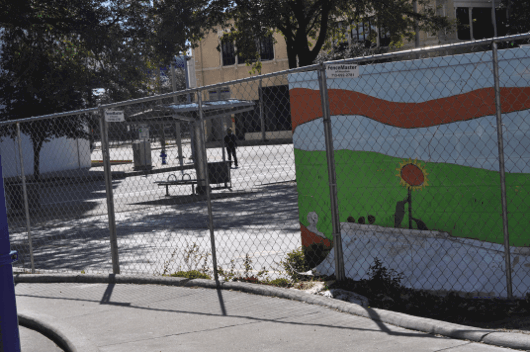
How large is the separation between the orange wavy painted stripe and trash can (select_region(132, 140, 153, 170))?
2170mm

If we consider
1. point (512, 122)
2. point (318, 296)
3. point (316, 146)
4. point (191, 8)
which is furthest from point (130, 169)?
point (191, 8)

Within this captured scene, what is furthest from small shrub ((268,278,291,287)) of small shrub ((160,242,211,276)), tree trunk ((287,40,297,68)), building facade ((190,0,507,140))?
building facade ((190,0,507,140))

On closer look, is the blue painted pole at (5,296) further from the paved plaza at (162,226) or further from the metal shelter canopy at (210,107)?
the metal shelter canopy at (210,107)

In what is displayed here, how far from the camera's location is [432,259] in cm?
597

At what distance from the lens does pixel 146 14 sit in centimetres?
2030

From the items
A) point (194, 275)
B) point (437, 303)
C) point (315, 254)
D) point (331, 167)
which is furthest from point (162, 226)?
point (437, 303)

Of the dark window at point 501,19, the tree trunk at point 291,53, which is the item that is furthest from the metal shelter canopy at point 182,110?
the dark window at point 501,19

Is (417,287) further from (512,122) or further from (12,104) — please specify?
(12,104)

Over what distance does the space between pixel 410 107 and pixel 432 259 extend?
1.54 metres

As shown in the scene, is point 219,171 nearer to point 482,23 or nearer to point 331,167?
point 331,167

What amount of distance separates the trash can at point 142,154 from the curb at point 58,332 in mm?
2563

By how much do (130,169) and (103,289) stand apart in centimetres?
522

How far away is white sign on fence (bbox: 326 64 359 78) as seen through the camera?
5.56 meters

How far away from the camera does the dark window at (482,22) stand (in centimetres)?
4438
